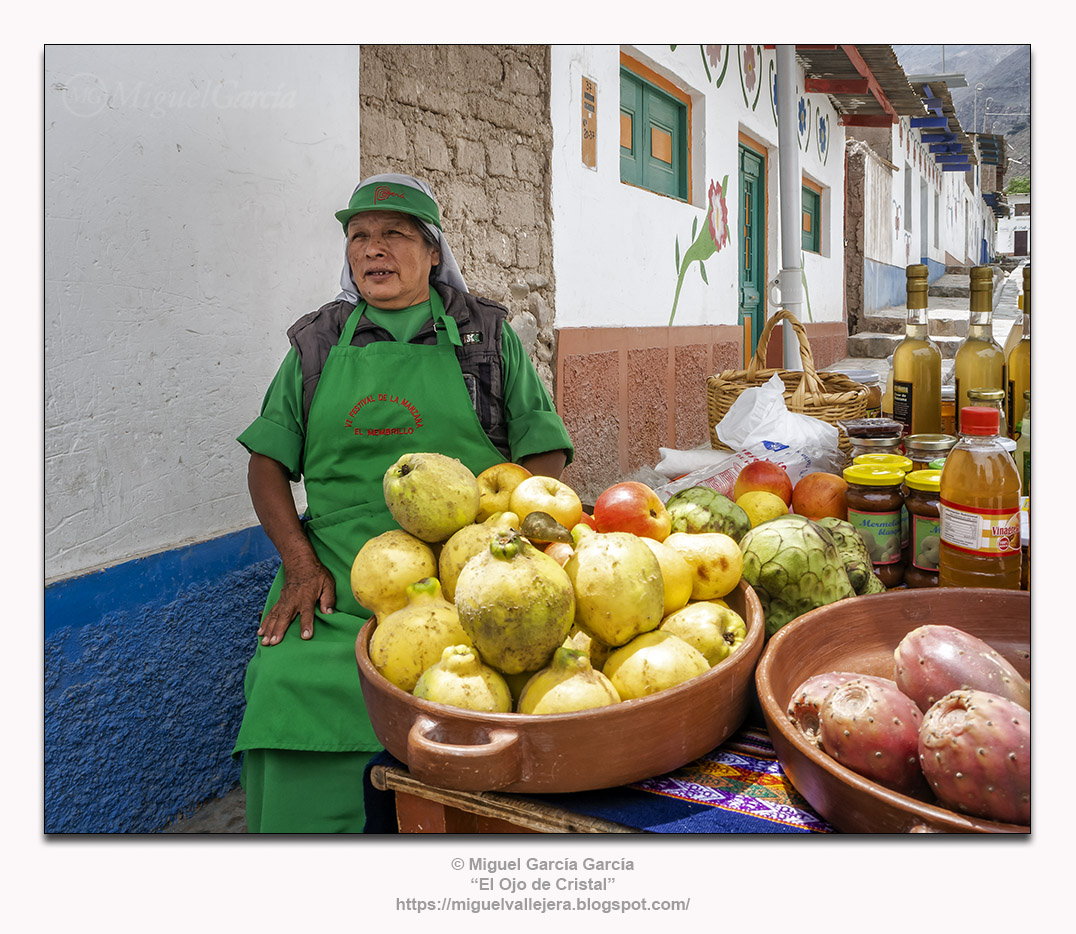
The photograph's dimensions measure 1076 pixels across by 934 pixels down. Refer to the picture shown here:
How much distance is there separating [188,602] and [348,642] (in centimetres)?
56

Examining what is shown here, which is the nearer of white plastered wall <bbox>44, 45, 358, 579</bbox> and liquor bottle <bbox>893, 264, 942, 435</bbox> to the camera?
white plastered wall <bbox>44, 45, 358, 579</bbox>

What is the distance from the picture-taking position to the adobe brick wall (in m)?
2.38

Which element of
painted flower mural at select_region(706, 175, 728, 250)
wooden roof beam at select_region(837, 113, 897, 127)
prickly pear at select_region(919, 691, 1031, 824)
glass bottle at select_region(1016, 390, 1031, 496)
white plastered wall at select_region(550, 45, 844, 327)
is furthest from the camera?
wooden roof beam at select_region(837, 113, 897, 127)

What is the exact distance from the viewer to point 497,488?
55.7 inches

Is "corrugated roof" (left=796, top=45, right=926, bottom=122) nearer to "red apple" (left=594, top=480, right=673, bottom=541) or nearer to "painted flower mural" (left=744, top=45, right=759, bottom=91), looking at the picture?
"painted flower mural" (left=744, top=45, right=759, bottom=91)

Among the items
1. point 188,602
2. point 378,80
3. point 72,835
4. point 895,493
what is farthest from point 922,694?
point 378,80

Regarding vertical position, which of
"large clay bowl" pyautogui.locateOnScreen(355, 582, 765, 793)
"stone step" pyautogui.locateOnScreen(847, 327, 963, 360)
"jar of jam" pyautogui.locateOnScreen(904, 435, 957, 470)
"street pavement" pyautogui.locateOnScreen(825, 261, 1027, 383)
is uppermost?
"stone step" pyautogui.locateOnScreen(847, 327, 963, 360)

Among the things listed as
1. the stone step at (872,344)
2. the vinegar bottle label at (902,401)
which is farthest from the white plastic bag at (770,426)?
the stone step at (872,344)

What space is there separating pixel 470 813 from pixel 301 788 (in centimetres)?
69

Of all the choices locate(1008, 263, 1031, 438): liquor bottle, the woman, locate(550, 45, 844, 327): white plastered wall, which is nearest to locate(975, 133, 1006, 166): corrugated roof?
locate(1008, 263, 1031, 438): liquor bottle

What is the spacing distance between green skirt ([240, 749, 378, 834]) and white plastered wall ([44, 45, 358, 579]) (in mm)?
596

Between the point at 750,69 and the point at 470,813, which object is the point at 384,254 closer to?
the point at 750,69

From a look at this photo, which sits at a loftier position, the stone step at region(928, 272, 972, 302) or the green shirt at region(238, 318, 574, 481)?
the stone step at region(928, 272, 972, 302)

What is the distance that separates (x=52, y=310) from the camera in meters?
1.72
